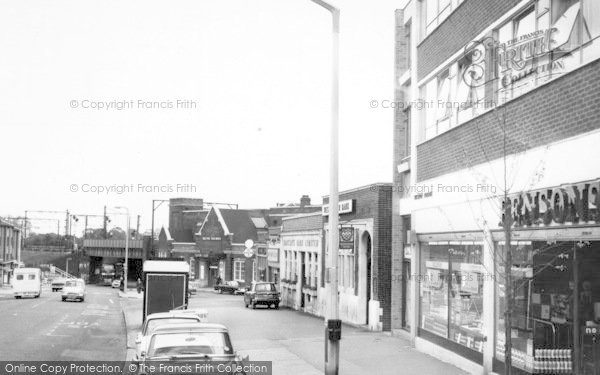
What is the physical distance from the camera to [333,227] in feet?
40.6

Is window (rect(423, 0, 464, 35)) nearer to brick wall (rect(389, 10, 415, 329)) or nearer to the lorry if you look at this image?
brick wall (rect(389, 10, 415, 329))

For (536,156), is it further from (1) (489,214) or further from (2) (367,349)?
(2) (367,349)

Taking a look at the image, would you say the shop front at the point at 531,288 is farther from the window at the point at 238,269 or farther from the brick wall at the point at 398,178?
the window at the point at 238,269

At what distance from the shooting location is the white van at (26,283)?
54.8 metres

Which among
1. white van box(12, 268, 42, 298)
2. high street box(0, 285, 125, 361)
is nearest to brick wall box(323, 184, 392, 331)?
high street box(0, 285, 125, 361)

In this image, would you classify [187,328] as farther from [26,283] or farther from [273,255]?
[26,283]

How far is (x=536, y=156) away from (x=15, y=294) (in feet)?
167

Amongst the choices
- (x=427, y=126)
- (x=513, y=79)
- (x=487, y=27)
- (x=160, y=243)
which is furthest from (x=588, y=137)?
(x=160, y=243)

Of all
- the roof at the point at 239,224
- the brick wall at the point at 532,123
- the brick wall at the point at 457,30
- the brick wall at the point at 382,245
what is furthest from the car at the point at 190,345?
the roof at the point at 239,224

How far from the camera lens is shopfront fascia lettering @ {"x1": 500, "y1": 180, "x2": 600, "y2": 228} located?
34.2 ft

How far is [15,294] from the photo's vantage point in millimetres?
54656

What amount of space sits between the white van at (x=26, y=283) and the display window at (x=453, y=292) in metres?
44.0

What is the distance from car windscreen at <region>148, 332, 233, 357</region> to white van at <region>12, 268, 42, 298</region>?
4781 cm

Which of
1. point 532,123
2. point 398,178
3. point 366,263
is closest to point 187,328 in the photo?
point 532,123
